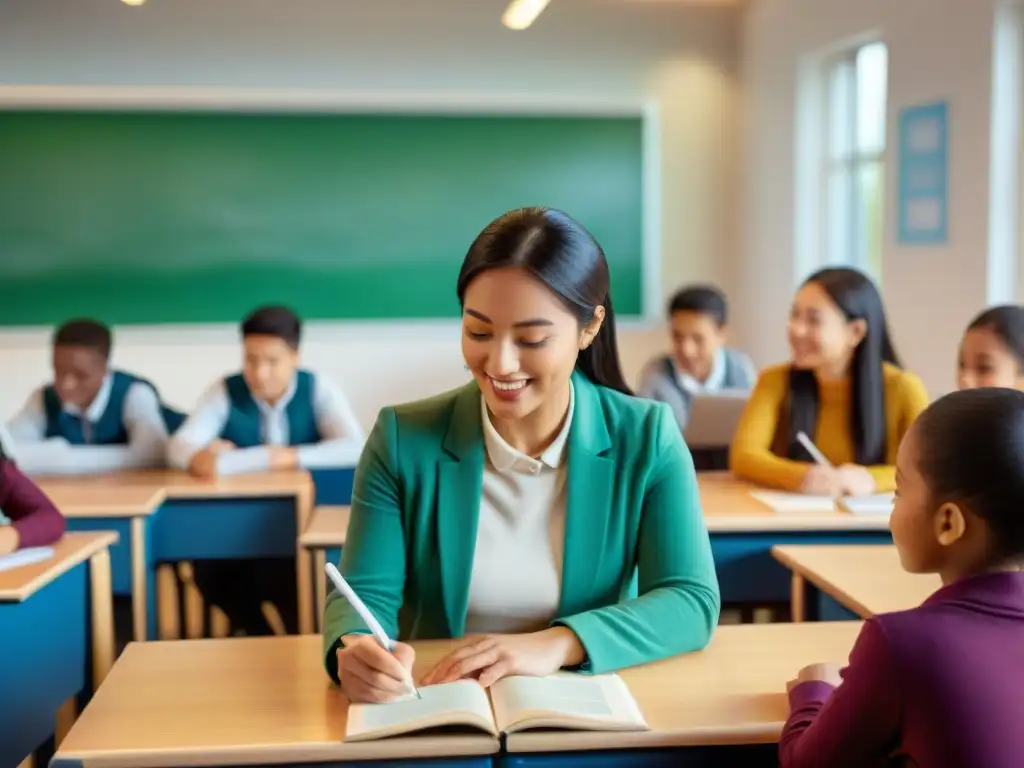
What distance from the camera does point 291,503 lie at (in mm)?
3402

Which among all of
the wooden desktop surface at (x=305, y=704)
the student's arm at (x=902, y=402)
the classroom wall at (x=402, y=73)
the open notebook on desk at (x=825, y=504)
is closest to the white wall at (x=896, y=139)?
the classroom wall at (x=402, y=73)

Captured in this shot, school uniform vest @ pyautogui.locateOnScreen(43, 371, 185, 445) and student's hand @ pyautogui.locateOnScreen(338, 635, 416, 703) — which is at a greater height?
school uniform vest @ pyautogui.locateOnScreen(43, 371, 185, 445)

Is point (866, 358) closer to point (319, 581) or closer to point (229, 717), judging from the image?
point (319, 581)

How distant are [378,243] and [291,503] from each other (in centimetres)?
285

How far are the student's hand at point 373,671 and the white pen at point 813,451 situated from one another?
1871 mm

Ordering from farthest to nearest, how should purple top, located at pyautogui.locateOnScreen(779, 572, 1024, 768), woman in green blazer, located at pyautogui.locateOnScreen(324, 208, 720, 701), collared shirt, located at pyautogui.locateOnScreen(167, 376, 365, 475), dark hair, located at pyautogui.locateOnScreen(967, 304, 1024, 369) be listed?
collared shirt, located at pyautogui.locateOnScreen(167, 376, 365, 475), dark hair, located at pyautogui.locateOnScreen(967, 304, 1024, 369), woman in green blazer, located at pyautogui.locateOnScreen(324, 208, 720, 701), purple top, located at pyautogui.locateOnScreen(779, 572, 1024, 768)

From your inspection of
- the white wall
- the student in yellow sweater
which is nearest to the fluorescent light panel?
the student in yellow sweater

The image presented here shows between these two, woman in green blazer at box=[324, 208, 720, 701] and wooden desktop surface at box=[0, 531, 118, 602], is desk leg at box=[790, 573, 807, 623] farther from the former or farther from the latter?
wooden desktop surface at box=[0, 531, 118, 602]

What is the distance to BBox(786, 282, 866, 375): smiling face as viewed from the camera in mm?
3141

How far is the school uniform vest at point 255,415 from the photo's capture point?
4.06m

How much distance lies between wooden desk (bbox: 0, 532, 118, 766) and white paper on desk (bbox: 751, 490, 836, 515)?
1.61 meters

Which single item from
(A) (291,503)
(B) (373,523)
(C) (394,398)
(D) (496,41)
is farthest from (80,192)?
(B) (373,523)

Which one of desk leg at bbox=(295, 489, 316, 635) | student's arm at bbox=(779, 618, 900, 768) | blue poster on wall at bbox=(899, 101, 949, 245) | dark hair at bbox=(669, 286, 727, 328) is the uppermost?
blue poster on wall at bbox=(899, 101, 949, 245)

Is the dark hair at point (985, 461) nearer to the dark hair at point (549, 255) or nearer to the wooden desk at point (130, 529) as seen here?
the dark hair at point (549, 255)
